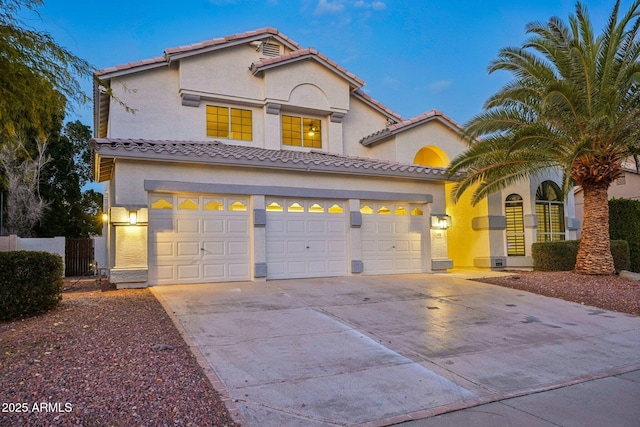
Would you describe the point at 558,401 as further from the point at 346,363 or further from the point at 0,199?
the point at 0,199

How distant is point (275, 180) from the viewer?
13.0 meters

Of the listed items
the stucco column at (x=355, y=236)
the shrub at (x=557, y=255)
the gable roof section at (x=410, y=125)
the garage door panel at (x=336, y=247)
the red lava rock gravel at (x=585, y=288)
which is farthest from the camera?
the gable roof section at (x=410, y=125)

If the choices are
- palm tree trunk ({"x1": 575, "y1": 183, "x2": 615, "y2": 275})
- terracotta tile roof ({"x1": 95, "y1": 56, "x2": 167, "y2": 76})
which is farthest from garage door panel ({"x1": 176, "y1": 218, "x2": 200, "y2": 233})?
palm tree trunk ({"x1": 575, "y1": 183, "x2": 615, "y2": 275})

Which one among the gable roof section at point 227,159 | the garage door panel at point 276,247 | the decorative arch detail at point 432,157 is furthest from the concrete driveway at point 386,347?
the decorative arch detail at point 432,157

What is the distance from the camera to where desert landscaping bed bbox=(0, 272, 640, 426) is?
4051 mm

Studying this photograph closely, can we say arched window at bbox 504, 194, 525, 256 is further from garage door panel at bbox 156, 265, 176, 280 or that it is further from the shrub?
garage door panel at bbox 156, 265, 176, 280

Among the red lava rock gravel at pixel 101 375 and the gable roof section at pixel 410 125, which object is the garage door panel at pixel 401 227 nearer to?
the gable roof section at pixel 410 125

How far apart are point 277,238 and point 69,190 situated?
1908 cm

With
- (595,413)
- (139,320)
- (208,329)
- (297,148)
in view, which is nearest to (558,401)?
(595,413)

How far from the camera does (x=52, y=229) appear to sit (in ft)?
81.9

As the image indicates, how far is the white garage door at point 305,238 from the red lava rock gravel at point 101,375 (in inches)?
215

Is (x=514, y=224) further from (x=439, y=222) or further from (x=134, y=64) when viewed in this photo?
(x=134, y=64)

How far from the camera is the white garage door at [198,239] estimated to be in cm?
1163

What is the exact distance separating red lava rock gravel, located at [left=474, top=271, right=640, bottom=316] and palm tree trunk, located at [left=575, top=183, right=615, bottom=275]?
321mm
